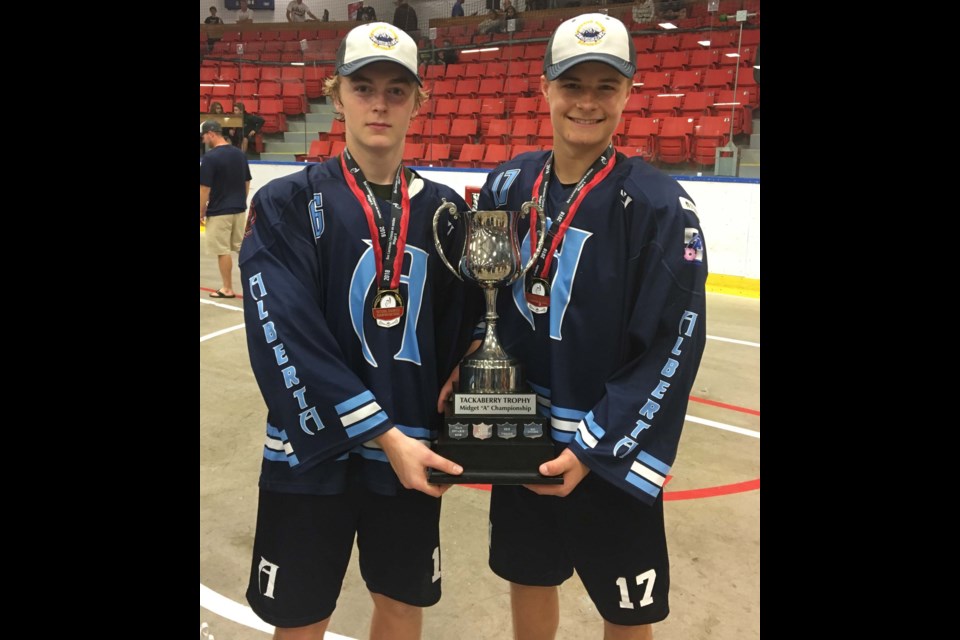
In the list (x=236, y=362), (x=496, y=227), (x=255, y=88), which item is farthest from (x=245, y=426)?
(x=255, y=88)

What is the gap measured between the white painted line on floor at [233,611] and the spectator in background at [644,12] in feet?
27.9

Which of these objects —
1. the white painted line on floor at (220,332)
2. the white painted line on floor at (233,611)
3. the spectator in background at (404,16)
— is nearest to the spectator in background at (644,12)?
the spectator in background at (404,16)

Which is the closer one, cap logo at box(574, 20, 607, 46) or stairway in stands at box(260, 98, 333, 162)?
cap logo at box(574, 20, 607, 46)

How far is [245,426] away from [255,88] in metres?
8.08

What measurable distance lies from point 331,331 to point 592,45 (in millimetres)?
828

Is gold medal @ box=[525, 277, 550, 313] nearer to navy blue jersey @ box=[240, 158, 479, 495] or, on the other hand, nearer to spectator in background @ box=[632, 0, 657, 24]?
navy blue jersey @ box=[240, 158, 479, 495]

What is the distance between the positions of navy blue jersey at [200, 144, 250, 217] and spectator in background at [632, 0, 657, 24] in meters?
5.49

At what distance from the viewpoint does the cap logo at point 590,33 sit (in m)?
1.46

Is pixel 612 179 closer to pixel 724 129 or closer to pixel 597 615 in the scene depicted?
pixel 597 615

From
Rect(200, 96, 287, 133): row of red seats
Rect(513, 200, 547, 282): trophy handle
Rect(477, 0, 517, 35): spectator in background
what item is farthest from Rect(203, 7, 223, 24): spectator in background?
Rect(513, 200, 547, 282): trophy handle

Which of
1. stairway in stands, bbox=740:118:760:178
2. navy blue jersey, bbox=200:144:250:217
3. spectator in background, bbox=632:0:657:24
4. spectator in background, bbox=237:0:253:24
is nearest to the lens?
navy blue jersey, bbox=200:144:250:217

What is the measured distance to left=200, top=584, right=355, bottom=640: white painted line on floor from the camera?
225cm

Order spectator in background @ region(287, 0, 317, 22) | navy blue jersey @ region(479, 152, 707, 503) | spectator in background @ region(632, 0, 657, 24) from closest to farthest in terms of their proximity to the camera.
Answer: navy blue jersey @ region(479, 152, 707, 503), spectator in background @ region(632, 0, 657, 24), spectator in background @ region(287, 0, 317, 22)

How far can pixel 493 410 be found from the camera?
1440 mm
